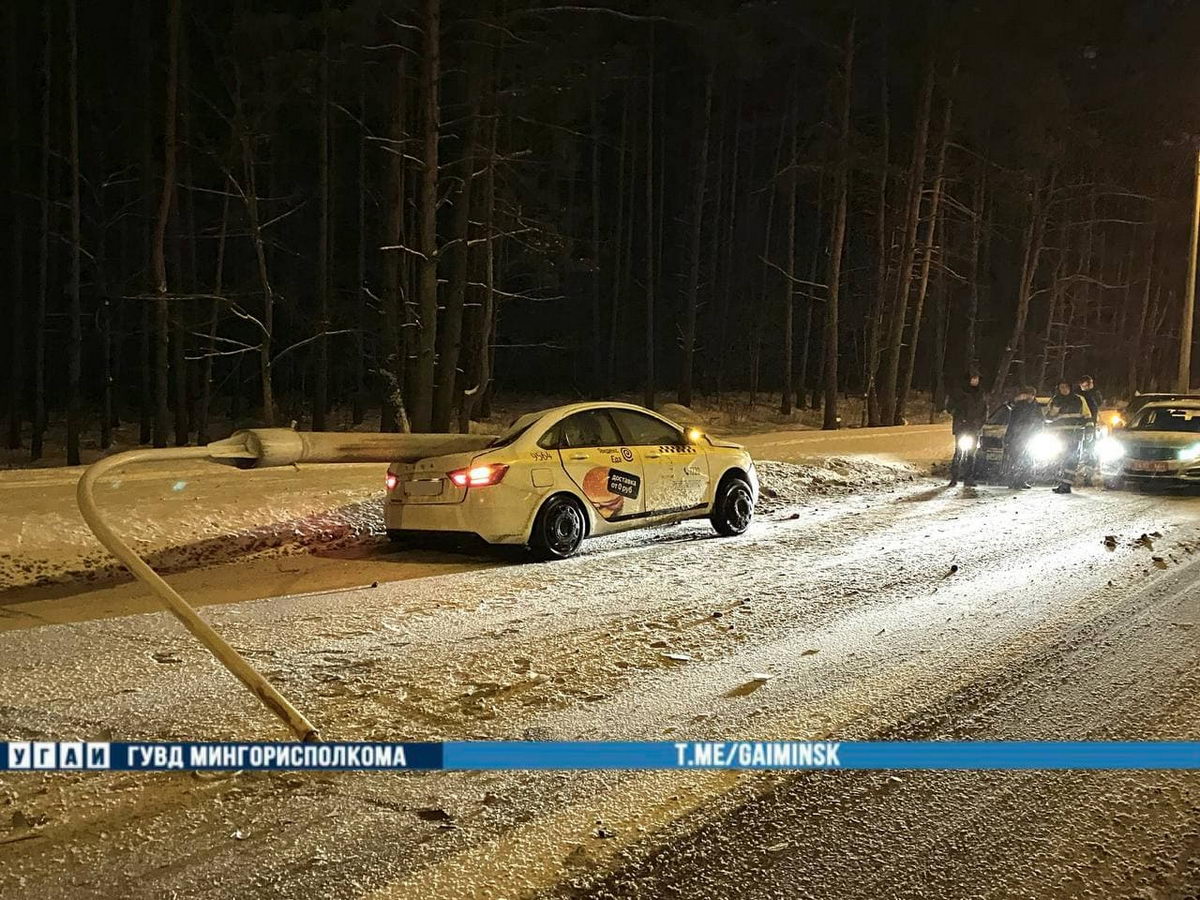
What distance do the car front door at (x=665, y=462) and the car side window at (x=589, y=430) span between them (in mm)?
160

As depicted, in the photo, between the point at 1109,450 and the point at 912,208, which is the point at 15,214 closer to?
the point at 912,208

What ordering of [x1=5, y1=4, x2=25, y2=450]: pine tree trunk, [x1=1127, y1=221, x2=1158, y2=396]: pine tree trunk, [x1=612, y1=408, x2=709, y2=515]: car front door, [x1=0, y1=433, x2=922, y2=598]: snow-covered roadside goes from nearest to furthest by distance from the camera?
[x1=0, y1=433, x2=922, y2=598]: snow-covered roadside → [x1=612, y1=408, x2=709, y2=515]: car front door → [x1=5, y1=4, x2=25, y2=450]: pine tree trunk → [x1=1127, y1=221, x2=1158, y2=396]: pine tree trunk

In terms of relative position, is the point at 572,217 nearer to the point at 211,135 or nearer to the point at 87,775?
the point at 211,135

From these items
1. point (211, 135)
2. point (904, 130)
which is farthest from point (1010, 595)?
point (904, 130)

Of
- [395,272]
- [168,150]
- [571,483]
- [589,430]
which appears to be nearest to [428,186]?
[395,272]

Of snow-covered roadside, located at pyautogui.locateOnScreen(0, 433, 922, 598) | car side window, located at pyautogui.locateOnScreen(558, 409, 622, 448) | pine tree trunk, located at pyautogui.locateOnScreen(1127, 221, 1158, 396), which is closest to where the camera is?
snow-covered roadside, located at pyautogui.locateOnScreen(0, 433, 922, 598)

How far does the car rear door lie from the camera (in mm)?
9891

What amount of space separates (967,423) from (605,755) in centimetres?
1424

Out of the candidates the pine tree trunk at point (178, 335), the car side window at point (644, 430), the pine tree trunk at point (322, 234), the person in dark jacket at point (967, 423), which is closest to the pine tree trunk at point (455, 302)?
the pine tree trunk at point (322, 234)

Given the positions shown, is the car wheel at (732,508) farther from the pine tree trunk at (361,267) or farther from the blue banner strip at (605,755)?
the pine tree trunk at (361,267)

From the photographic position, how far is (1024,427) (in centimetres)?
1655

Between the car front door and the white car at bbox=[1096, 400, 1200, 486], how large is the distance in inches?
339

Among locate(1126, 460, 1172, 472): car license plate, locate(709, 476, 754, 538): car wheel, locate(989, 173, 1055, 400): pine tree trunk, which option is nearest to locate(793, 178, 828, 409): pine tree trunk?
locate(989, 173, 1055, 400): pine tree trunk

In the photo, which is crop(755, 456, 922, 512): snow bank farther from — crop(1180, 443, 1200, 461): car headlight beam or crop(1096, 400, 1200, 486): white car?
crop(1180, 443, 1200, 461): car headlight beam
